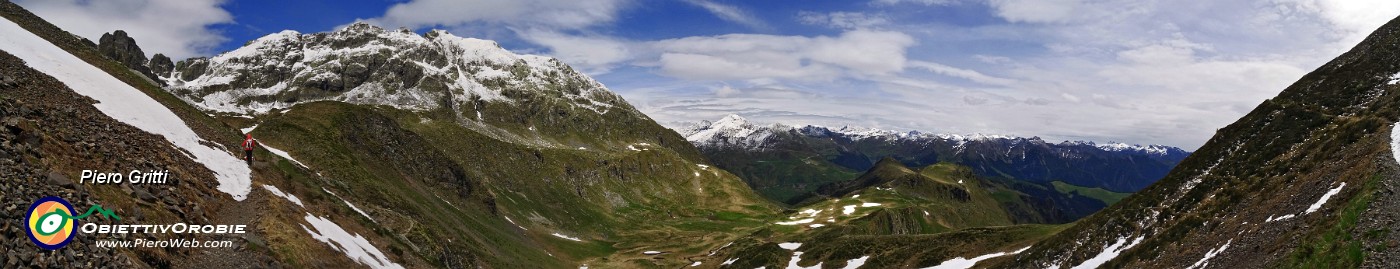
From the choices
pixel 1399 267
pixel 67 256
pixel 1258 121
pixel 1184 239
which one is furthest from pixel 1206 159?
pixel 67 256

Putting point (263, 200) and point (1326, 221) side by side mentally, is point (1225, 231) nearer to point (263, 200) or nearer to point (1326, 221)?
point (1326, 221)

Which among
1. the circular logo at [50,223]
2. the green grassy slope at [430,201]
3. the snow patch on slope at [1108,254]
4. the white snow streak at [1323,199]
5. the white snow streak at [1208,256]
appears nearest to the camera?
the circular logo at [50,223]

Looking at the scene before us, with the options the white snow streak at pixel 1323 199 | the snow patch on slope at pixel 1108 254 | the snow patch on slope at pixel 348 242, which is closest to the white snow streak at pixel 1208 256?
the white snow streak at pixel 1323 199

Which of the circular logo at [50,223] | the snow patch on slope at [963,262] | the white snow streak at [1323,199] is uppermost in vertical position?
the white snow streak at [1323,199]

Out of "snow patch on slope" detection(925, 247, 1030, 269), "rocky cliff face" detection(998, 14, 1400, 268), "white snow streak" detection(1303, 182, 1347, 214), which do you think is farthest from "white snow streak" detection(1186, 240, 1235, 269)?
"snow patch on slope" detection(925, 247, 1030, 269)

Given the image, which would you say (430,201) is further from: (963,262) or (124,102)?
(963,262)

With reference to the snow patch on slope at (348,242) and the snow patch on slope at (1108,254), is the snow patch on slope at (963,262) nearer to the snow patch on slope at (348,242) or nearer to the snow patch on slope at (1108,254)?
the snow patch on slope at (1108,254)

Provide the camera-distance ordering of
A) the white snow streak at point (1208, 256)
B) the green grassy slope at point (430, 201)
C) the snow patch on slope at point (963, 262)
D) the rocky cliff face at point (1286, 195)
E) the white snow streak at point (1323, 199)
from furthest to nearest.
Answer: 1. the snow patch on slope at point (963, 262)
2. the green grassy slope at point (430, 201)
3. the white snow streak at point (1208, 256)
4. the white snow streak at point (1323, 199)
5. the rocky cliff face at point (1286, 195)

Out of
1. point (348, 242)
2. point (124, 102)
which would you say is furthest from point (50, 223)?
point (124, 102)
